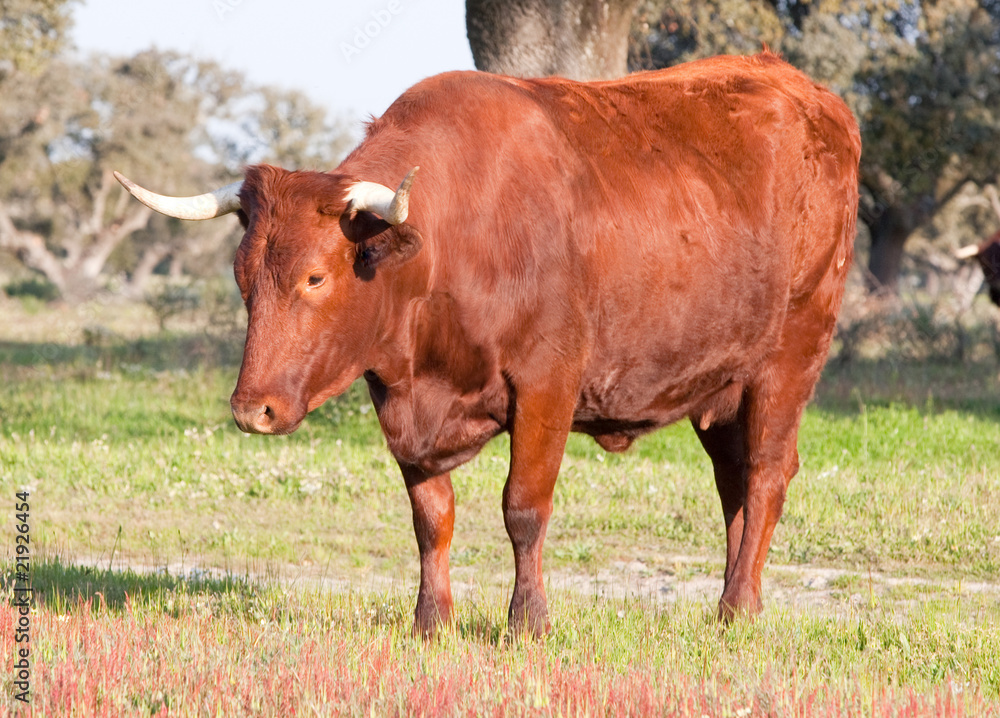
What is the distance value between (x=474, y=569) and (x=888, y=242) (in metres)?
20.9

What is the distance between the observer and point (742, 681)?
3775 millimetres

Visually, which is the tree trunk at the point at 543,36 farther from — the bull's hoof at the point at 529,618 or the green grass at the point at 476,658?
the bull's hoof at the point at 529,618

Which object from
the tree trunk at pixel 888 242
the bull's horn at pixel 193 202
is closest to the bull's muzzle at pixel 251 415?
the bull's horn at pixel 193 202

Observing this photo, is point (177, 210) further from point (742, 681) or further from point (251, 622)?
point (742, 681)

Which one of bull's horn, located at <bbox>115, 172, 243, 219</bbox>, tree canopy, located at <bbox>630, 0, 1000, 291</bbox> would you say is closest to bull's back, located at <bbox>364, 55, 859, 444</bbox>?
bull's horn, located at <bbox>115, 172, 243, 219</bbox>

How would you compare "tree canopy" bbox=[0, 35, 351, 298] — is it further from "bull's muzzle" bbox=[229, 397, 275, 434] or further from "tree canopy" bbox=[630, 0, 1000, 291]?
"bull's muzzle" bbox=[229, 397, 275, 434]

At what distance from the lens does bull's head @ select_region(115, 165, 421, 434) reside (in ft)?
13.3

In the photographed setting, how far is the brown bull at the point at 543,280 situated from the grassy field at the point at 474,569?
1.99ft

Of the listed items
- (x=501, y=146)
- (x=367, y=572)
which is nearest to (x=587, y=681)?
(x=501, y=146)

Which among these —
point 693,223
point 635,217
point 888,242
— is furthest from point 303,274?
point 888,242

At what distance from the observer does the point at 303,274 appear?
13.4 feet

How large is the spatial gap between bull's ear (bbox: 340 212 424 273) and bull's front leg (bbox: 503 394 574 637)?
2.70 ft

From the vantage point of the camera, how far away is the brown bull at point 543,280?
4.18 metres

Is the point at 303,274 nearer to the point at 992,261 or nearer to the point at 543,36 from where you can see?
the point at 543,36
